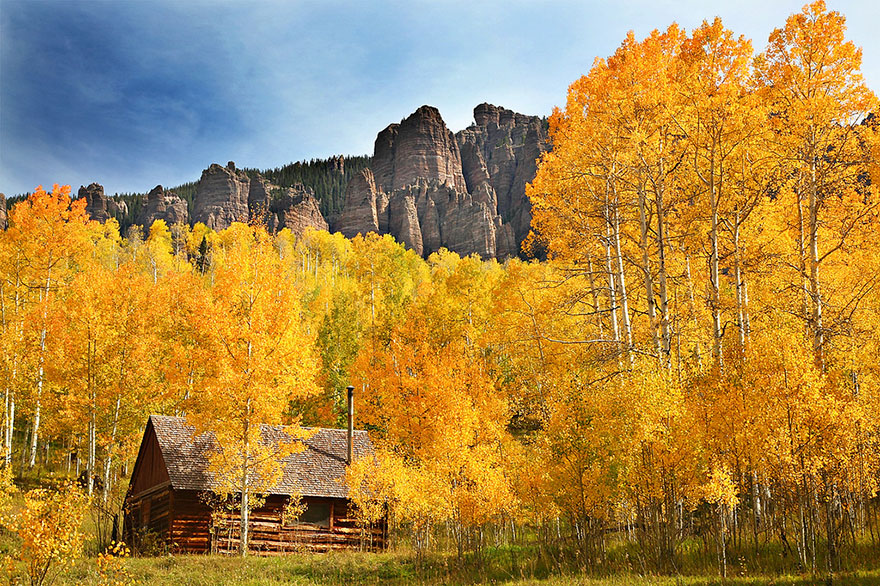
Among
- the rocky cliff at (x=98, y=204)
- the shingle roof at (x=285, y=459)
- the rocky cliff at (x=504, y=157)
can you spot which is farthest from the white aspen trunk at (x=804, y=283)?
the rocky cliff at (x=98, y=204)

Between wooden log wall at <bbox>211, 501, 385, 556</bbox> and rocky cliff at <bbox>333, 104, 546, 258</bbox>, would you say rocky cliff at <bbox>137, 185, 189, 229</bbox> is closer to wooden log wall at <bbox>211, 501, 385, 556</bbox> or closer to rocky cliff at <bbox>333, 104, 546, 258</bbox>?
rocky cliff at <bbox>333, 104, 546, 258</bbox>

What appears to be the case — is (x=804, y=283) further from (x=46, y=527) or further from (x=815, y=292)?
(x=46, y=527)

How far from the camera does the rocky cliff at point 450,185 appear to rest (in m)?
94.6

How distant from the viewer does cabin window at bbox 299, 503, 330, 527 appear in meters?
23.5

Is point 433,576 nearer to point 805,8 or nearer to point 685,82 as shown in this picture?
point 685,82

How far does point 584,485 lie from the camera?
1495 cm

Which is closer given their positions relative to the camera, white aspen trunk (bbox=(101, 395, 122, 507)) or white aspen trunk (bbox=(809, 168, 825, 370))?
white aspen trunk (bbox=(809, 168, 825, 370))

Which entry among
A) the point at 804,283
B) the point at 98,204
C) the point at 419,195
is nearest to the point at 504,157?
the point at 419,195

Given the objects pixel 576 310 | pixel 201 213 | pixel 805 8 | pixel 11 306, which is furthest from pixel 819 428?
pixel 201 213

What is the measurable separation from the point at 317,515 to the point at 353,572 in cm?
581

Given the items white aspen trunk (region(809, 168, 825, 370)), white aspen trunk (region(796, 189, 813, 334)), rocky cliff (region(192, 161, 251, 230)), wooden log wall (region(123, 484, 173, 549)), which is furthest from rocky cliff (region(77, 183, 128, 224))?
white aspen trunk (region(809, 168, 825, 370))

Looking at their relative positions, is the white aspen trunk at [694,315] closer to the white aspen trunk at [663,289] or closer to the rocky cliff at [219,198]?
the white aspen trunk at [663,289]

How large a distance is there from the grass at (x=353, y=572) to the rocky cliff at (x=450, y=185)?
6596 cm

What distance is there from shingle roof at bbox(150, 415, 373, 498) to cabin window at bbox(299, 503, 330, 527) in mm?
729
